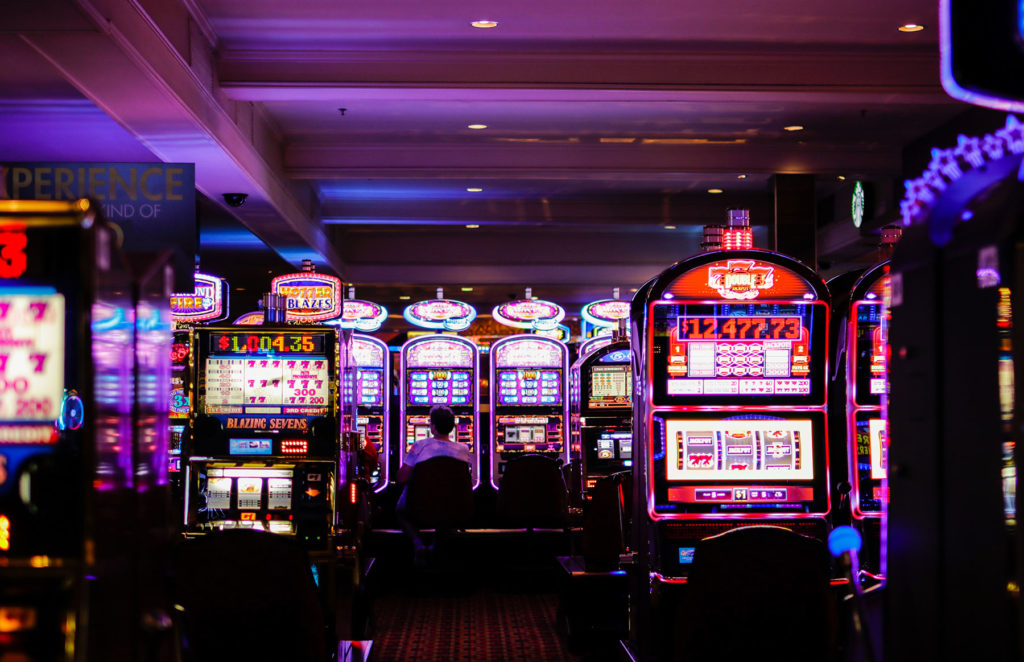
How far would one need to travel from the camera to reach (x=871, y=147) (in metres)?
8.51

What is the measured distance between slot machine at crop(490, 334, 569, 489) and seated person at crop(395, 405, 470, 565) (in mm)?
1859

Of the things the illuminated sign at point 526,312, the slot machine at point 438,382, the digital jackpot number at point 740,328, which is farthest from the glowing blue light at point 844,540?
the illuminated sign at point 526,312

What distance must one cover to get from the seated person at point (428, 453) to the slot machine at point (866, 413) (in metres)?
3.28

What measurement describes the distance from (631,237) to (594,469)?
19.8 feet

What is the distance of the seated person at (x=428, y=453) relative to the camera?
707cm

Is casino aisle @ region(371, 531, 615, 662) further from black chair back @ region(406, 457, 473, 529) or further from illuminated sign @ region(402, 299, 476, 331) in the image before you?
illuminated sign @ region(402, 299, 476, 331)

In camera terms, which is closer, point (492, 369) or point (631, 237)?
point (492, 369)

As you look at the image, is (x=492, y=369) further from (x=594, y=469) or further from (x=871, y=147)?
(x=871, y=147)

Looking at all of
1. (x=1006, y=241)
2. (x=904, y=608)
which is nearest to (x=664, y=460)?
(x=904, y=608)

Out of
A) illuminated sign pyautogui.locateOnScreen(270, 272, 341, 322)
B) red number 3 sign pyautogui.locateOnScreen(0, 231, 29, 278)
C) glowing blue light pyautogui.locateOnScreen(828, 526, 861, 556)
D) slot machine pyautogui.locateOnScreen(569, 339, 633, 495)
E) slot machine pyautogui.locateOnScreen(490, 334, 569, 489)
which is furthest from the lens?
illuminated sign pyautogui.locateOnScreen(270, 272, 341, 322)

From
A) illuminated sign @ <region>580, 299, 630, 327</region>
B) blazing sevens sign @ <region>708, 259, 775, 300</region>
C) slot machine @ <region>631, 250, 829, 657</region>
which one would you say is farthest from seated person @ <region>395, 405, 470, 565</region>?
illuminated sign @ <region>580, 299, 630, 327</region>

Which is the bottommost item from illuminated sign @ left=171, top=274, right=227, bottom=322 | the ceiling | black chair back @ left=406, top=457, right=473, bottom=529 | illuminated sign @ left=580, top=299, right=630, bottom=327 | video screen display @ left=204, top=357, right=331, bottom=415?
black chair back @ left=406, top=457, right=473, bottom=529

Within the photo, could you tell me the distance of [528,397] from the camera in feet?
30.1

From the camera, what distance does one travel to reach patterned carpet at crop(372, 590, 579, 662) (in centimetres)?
546
